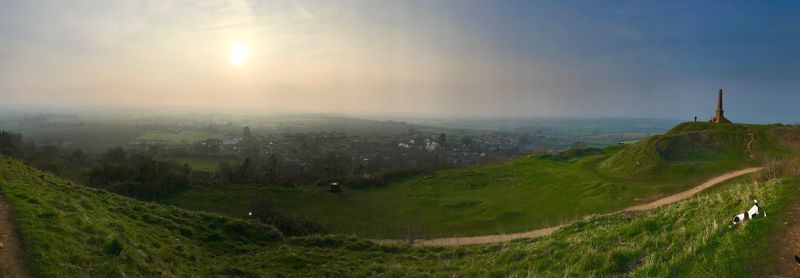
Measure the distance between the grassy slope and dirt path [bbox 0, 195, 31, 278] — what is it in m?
20.1

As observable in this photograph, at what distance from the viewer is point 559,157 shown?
49.6 meters

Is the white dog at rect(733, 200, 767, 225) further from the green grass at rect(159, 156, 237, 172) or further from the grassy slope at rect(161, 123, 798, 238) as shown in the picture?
the green grass at rect(159, 156, 237, 172)

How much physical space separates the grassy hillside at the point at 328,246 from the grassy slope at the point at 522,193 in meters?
10.6

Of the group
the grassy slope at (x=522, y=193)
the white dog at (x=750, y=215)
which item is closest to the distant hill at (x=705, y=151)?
the grassy slope at (x=522, y=193)

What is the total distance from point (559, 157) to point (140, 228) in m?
46.2

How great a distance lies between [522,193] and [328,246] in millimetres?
22035

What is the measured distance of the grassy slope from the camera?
27656 millimetres

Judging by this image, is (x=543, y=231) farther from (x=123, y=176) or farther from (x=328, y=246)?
(x=123, y=176)

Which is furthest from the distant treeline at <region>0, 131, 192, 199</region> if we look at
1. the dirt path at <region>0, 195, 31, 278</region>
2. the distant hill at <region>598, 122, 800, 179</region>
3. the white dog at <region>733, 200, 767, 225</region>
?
the distant hill at <region>598, 122, 800, 179</region>

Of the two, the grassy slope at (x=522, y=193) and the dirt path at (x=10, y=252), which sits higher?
the dirt path at (x=10, y=252)

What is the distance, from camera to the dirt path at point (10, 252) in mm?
8180

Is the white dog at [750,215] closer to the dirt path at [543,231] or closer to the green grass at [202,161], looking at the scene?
the dirt path at [543,231]

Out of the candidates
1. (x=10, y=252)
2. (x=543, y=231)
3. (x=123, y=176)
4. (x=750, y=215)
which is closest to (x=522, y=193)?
(x=543, y=231)

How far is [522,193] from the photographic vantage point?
114ft
